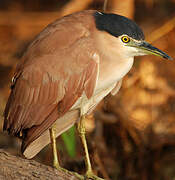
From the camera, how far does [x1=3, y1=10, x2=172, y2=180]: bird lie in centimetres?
311

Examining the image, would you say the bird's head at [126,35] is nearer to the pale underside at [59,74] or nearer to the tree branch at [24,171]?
the pale underside at [59,74]

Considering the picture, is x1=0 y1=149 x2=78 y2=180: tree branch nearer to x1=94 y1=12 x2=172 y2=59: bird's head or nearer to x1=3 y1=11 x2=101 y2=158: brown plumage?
x1=3 y1=11 x2=101 y2=158: brown plumage

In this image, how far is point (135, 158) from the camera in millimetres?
5641

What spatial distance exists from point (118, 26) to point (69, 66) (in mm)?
410

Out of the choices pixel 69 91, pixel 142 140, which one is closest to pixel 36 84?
pixel 69 91

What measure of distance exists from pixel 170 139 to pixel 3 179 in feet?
11.2

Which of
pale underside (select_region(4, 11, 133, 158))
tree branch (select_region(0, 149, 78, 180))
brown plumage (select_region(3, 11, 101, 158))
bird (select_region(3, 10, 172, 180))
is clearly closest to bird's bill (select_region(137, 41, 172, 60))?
bird (select_region(3, 10, 172, 180))

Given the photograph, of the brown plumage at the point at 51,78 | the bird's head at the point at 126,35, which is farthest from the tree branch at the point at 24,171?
the bird's head at the point at 126,35

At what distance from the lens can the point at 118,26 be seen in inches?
123

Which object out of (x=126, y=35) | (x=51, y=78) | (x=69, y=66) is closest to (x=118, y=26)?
(x=126, y=35)

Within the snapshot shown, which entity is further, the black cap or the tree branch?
the black cap

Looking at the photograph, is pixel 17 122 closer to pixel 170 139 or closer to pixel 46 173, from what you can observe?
pixel 46 173

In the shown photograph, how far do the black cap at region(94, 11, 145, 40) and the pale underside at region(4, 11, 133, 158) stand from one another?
0.24 feet

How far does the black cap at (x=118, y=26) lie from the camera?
10.2 ft
